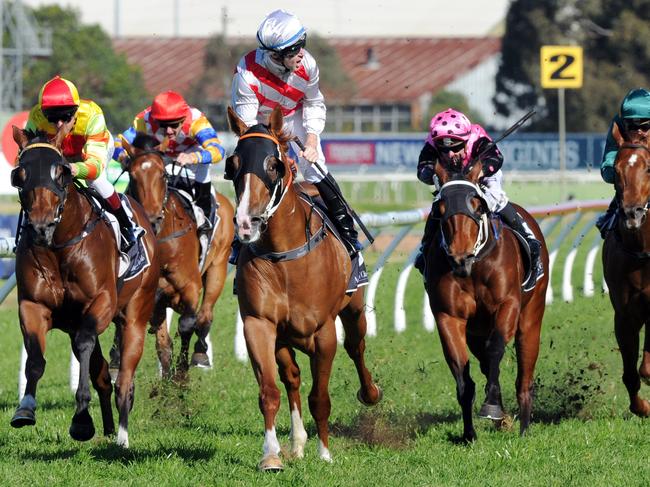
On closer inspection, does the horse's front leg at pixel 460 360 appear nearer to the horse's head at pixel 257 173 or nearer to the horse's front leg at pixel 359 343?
the horse's front leg at pixel 359 343

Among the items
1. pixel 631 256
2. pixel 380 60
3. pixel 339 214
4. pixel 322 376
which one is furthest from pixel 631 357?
pixel 380 60

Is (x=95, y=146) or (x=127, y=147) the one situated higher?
(x=95, y=146)

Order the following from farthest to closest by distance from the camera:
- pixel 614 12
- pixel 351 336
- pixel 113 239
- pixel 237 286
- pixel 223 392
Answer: pixel 614 12
pixel 223 392
pixel 351 336
pixel 113 239
pixel 237 286

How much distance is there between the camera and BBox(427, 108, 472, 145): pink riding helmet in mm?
7527

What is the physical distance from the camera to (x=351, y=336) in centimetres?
820

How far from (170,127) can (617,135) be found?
3.51 meters

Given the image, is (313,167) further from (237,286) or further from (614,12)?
(614,12)

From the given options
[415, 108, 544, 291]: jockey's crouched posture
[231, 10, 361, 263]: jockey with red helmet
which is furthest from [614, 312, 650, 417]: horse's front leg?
[231, 10, 361, 263]: jockey with red helmet

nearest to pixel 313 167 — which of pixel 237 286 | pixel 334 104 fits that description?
pixel 237 286

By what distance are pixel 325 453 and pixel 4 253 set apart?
2.88 m

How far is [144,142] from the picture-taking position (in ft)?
30.9

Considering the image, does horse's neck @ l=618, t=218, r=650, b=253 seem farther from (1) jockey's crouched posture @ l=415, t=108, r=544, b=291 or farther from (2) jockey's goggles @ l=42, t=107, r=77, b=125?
(2) jockey's goggles @ l=42, t=107, r=77, b=125

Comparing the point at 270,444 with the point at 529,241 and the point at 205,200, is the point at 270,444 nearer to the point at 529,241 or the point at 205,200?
the point at 529,241

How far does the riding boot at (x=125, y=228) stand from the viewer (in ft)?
24.6
